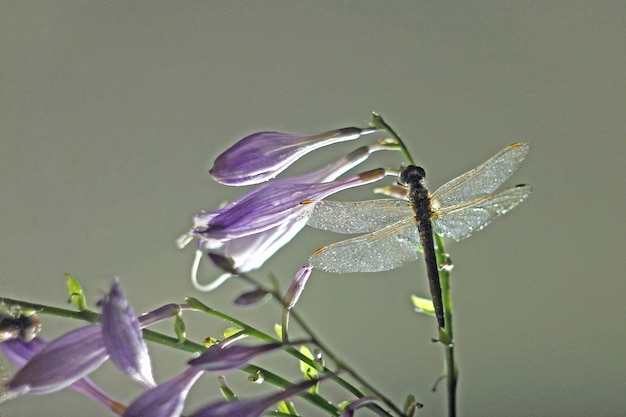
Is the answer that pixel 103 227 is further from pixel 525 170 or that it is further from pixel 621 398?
pixel 621 398

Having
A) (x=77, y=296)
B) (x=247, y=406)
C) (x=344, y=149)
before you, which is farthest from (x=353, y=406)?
(x=344, y=149)

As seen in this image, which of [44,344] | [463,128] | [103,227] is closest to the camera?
[44,344]

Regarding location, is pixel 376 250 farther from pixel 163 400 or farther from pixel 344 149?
pixel 344 149

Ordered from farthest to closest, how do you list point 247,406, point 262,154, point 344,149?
point 344,149, point 262,154, point 247,406

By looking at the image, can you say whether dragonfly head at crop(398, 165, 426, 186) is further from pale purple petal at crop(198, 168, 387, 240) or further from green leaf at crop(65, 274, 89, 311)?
green leaf at crop(65, 274, 89, 311)

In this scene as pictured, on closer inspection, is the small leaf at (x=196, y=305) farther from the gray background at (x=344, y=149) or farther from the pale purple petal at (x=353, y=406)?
the gray background at (x=344, y=149)

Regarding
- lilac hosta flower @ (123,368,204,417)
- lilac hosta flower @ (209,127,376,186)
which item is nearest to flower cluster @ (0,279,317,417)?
lilac hosta flower @ (123,368,204,417)

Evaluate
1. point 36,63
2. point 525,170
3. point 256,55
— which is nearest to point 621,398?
point 525,170

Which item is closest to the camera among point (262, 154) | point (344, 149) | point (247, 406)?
point (247, 406)
